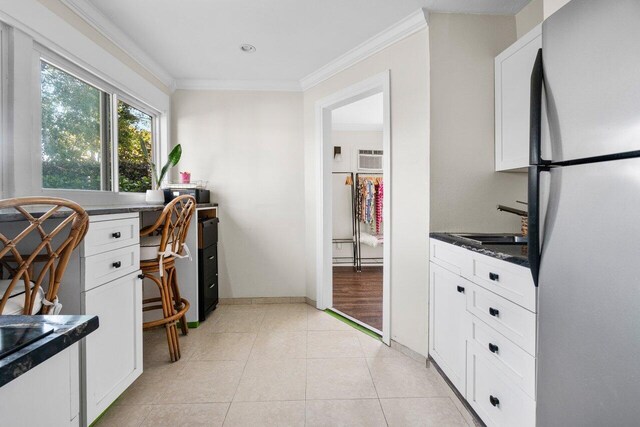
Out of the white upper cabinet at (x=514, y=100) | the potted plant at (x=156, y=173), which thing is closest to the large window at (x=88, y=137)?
the potted plant at (x=156, y=173)

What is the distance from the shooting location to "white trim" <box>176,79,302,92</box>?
→ 121 inches

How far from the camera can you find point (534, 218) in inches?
39.1

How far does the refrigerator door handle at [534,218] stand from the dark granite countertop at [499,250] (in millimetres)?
84

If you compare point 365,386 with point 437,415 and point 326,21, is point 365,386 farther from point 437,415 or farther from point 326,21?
point 326,21

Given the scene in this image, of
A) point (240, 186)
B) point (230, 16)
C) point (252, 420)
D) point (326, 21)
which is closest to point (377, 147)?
point (240, 186)

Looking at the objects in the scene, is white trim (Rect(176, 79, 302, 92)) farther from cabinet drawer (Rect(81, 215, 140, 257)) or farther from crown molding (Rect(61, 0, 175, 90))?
cabinet drawer (Rect(81, 215, 140, 257))

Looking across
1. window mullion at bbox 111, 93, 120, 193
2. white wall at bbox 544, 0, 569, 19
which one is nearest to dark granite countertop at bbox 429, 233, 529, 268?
white wall at bbox 544, 0, 569, 19

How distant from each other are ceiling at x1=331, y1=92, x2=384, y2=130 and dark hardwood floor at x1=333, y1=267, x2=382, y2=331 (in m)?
2.31

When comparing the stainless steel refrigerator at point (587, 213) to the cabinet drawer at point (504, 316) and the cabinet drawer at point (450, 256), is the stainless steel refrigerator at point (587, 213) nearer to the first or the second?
the cabinet drawer at point (504, 316)

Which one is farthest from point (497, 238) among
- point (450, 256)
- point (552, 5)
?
point (552, 5)

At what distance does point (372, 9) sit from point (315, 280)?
2.35 metres

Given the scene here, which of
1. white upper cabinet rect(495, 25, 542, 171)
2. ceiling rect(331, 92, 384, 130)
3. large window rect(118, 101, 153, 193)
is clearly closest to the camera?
white upper cabinet rect(495, 25, 542, 171)

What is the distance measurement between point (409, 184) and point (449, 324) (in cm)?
94

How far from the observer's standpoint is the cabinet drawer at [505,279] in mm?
1099
